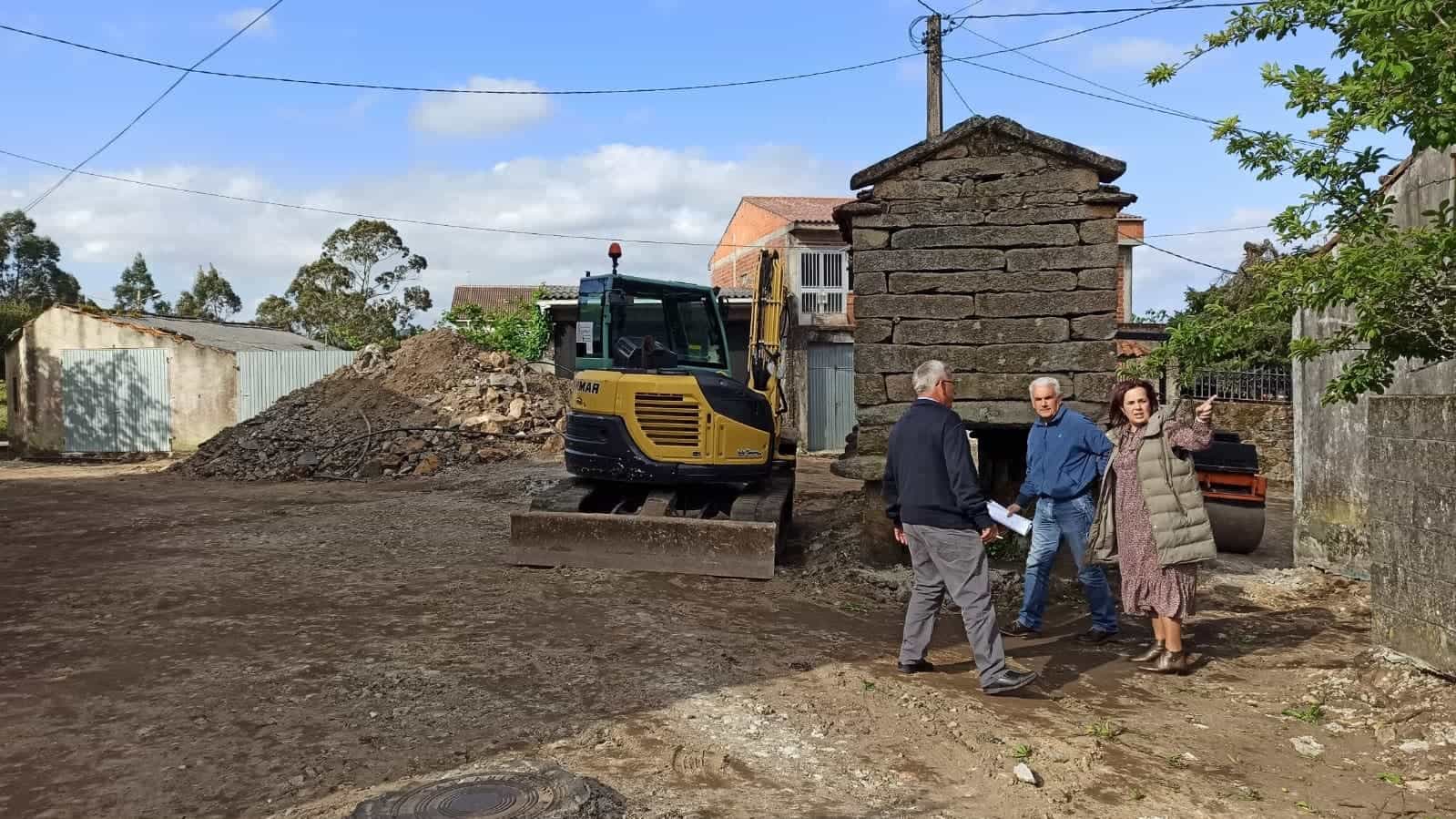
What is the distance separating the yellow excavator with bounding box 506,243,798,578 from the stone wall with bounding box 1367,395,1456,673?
398 centimetres

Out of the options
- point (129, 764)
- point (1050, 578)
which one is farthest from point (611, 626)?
point (1050, 578)

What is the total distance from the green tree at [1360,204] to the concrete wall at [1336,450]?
2.67 metres

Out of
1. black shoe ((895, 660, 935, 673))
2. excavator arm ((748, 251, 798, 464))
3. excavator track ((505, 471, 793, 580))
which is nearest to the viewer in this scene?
black shoe ((895, 660, 935, 673))

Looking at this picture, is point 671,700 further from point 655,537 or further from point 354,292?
point 354,292

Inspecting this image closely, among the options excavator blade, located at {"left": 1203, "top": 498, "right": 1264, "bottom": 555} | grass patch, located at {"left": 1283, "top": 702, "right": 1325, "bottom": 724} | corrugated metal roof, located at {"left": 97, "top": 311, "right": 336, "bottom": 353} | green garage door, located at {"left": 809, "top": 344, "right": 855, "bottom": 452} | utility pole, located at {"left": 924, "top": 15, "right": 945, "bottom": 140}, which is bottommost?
grass patch, located at {"left": 1283, "top": 702, "right": 1325, "bottom": 724}

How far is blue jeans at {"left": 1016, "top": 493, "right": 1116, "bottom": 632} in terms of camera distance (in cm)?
635

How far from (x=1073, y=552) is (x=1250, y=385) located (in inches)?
467

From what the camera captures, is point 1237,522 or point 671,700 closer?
point 671,700

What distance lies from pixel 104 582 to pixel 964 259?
7.45 metres

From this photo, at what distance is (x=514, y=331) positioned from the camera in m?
25.7

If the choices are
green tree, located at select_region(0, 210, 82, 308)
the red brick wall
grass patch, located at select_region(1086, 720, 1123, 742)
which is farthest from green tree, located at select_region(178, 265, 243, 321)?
grass patch, located at select_region(1086, 720, 1123, 742)

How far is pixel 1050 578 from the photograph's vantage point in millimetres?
8281

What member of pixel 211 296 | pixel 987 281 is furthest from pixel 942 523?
pixel 211 296

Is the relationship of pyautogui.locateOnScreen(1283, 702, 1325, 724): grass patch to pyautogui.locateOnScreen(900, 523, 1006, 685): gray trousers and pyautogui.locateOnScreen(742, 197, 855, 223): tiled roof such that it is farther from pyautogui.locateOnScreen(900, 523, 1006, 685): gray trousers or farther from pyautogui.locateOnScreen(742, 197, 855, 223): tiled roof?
pyautogui.locateOnScreen(742, 197, 855, 223): tiled roof
